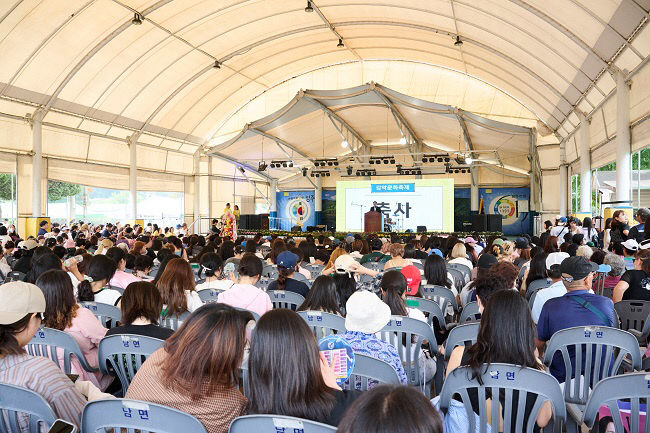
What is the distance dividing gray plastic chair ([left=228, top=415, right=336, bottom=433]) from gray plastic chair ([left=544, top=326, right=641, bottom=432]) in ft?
6.65

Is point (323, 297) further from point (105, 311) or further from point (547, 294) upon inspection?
point (547, 294)

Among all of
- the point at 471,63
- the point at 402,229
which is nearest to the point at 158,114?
the point at 402,229

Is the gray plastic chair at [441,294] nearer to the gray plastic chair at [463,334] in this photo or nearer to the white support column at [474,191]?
the gray plastic chair at [463,334]

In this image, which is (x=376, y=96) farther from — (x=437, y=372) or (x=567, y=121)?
(x=437, y=372)

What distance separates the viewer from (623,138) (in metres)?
11.4

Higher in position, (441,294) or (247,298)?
(247,298)

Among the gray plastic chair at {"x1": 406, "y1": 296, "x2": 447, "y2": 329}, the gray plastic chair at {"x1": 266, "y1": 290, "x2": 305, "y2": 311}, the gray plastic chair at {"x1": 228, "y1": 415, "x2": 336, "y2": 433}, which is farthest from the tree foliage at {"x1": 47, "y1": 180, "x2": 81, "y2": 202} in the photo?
the gray plastic chair at {"x1": 228, "y1": 415, "x2": 336, "y2": 433}

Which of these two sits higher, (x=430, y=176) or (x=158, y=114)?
(x=158, y=114)

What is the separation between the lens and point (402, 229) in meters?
22.4

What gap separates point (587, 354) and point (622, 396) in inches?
40.5

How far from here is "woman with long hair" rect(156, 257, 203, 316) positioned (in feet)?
13.9

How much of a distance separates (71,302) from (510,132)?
18.6 metres

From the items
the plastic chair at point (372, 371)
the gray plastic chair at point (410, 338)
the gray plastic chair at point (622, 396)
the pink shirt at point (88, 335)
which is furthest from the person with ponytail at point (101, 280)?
the gray plastic chair at point (622, 396)

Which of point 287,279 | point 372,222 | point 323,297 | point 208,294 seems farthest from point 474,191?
point 323,297
